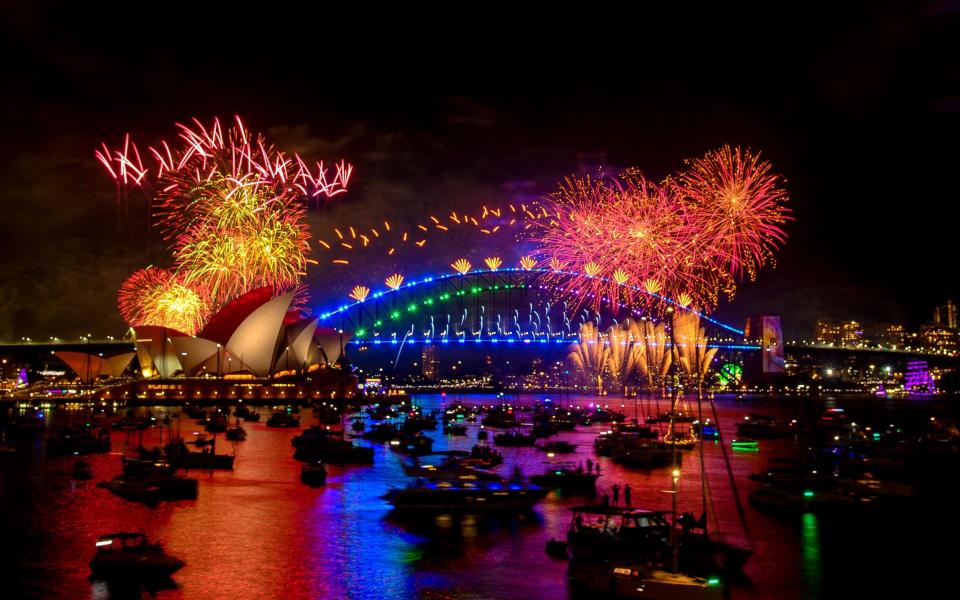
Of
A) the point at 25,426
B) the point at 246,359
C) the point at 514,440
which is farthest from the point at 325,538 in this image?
the point at 246,359

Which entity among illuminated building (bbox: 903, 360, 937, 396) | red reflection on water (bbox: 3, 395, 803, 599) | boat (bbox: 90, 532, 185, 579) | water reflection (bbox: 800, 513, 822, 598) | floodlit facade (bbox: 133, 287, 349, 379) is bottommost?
water reflection (bbox: 800, 513, 822, 598)

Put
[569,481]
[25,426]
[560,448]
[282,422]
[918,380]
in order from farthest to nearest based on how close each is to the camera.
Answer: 1. [918,380]
2. [282,422]
3. [25,426]
4. [560,448]
5. [569,481]

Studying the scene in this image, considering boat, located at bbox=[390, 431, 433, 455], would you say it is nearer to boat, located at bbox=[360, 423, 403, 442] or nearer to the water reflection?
boat, located at bbox=[360, 423, 403, 442]

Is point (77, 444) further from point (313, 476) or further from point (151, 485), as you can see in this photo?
point (313, 476)

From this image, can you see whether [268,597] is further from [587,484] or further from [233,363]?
[233,363]

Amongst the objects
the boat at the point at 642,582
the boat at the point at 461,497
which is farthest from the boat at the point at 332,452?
the boat at the point at 642,582

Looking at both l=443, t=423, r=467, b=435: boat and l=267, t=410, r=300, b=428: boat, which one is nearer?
l=443, t=423, r=467, b=435: boat

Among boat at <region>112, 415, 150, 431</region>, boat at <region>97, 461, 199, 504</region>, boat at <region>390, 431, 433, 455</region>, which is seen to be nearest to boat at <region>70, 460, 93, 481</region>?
boat at <region>97, 461, 199, 504</region>
